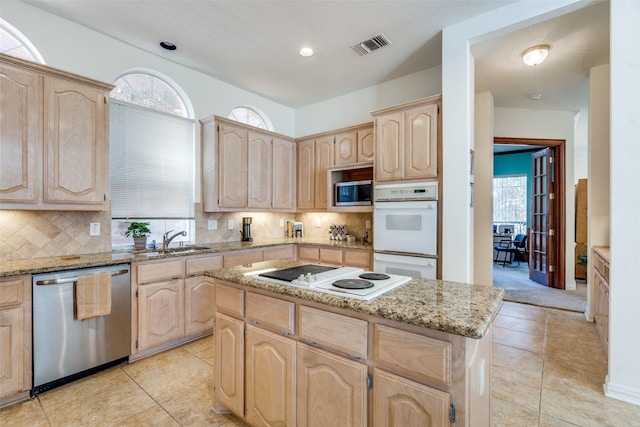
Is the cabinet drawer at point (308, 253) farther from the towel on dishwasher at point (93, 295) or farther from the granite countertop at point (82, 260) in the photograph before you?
the towel on dishwasher at point (93, 295)

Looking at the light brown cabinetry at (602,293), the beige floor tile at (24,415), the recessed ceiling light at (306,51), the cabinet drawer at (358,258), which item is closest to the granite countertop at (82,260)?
the beige floor tile at (24,415)

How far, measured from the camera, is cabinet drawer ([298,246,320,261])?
159 inches

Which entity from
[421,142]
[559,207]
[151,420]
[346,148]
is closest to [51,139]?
[151,420]

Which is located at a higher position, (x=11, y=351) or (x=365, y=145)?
(x=365, y=145)

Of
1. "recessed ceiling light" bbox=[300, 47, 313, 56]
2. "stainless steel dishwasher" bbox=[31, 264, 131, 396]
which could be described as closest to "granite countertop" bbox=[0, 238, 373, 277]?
"stainless steel dishwasher" bbox=[31, 264, 131, 396]

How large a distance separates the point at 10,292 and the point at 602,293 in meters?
5.02

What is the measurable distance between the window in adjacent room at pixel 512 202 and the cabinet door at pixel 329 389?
8.71 metres

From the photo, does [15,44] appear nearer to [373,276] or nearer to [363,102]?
[373,276]

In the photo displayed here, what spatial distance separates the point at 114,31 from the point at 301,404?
3642mm

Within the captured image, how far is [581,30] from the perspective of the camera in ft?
9.11

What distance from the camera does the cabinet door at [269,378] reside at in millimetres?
1511

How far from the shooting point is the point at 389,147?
3340mm

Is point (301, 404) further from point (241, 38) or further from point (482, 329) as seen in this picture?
point (241, 38)

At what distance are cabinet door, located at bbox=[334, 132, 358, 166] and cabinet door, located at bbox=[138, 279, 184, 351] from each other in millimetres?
2516
